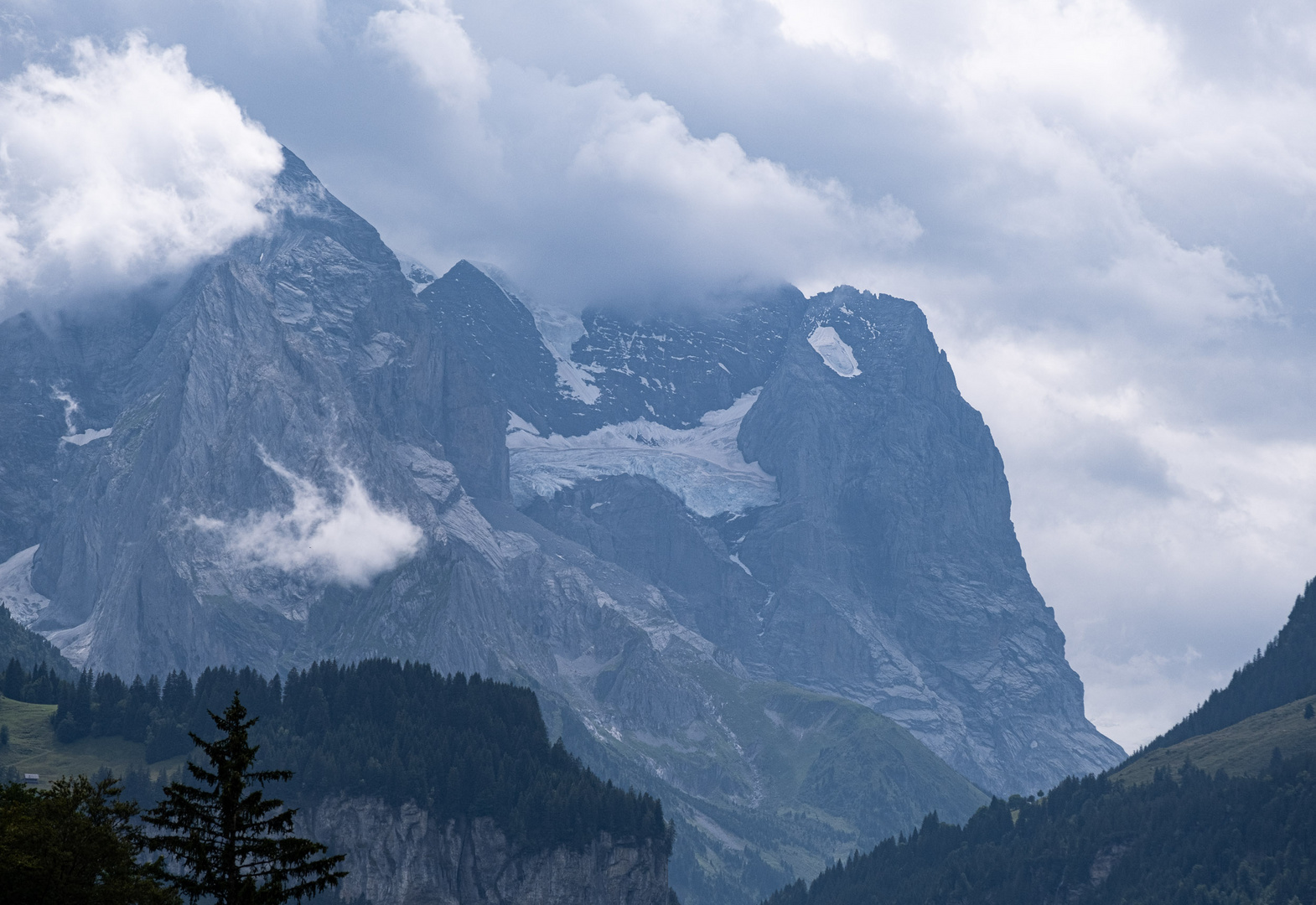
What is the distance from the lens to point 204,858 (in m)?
63.1

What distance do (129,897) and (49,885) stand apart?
351 centimetres

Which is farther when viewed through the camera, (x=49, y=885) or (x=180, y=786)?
(x=49, y=885)

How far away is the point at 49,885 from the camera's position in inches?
2943

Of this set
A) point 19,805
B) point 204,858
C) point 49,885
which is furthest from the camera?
point 19,805

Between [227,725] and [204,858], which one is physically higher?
[227,725]

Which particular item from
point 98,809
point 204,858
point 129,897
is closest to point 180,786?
point 204,858

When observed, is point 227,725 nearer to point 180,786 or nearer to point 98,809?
point 180,786

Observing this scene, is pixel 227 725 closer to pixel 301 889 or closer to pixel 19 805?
pixel 301 889

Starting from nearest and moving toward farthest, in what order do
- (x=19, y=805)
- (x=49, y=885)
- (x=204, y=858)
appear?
(x=204, y=858) < (x=49, y=885) < (x=19, y=805)

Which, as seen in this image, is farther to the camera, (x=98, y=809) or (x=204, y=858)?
(x=98, y=809)

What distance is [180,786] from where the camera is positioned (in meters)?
64.8

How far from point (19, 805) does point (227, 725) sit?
24.4m

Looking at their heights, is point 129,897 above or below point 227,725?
below

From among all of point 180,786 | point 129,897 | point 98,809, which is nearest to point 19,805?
point 98,809
